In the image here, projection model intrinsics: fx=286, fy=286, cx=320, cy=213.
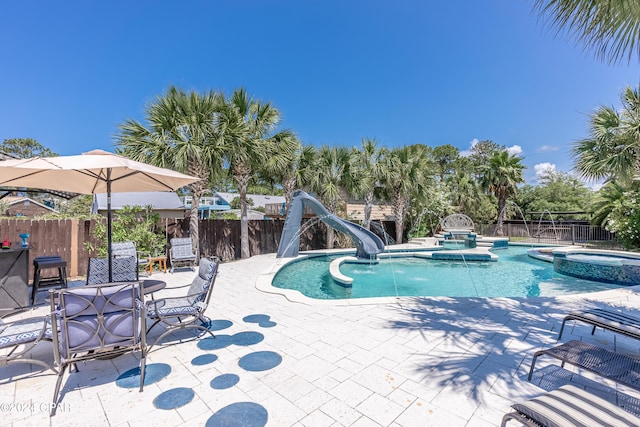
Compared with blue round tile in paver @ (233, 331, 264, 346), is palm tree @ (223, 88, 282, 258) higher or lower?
higher

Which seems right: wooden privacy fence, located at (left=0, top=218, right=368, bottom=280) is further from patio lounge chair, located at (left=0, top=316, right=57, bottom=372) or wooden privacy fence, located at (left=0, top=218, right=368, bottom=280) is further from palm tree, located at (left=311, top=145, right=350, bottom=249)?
patio lounge chair, located at (left=0, top=316, right=57, bottom=372)

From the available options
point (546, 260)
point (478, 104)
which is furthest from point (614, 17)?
point (478, 104)

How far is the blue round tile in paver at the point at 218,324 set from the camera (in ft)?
13.2

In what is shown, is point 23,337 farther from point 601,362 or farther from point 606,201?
point 606,201

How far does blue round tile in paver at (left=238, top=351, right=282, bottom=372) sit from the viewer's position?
118 inches

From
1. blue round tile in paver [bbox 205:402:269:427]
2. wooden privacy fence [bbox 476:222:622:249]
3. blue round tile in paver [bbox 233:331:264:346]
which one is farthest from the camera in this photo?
wooden privacy fence [bbox 476:222:622:249]

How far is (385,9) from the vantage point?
32.7ft

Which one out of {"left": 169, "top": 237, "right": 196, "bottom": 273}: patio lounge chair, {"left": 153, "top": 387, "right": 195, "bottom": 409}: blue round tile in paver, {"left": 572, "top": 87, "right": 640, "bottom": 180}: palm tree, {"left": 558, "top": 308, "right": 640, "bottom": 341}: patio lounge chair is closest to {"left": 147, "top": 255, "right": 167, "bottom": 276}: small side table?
{"left": 169, "top": 237, "right": 196, "bottom": 273}: patio lounge chair

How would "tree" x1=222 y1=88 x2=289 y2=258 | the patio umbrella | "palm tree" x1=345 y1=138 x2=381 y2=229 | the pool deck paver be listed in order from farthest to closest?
"palm tree" x1=345 y1=138 x2=381 y2=229
"tree" x1=222 y1=88 x2=289 y2=258
the patio umbrella
the pool deck paver

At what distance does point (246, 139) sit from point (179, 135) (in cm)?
211

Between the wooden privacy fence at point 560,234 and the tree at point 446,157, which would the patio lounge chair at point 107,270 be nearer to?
the wooden privacy fence at point 560,234

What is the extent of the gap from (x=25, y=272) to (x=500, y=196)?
930 inches

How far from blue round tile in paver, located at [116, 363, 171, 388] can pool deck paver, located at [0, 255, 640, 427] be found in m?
0.06

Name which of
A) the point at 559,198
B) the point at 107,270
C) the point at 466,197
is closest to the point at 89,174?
the point at 107,270
